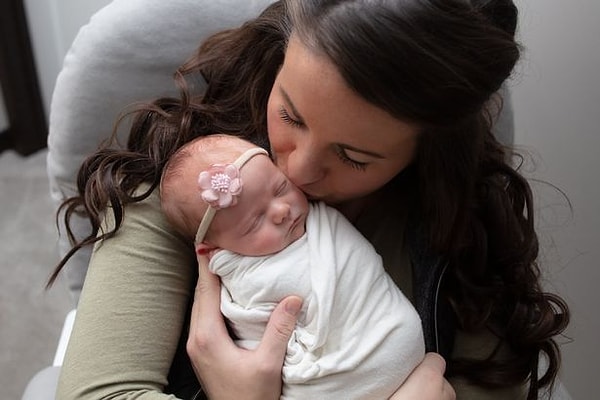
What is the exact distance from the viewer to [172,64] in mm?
1087

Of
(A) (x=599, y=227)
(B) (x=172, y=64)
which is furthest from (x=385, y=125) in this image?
(A) (x=599, y=227)

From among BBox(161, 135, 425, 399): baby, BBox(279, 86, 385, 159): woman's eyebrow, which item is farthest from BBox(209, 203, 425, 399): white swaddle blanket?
BBox(279, 86, 385, 159): woman's eyebrow

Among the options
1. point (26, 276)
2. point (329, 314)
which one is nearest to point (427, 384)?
point (329, 314)

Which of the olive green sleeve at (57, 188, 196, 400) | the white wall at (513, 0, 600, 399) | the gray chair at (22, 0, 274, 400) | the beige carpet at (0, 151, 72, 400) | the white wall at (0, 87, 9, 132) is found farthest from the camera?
the white wall at (0, 87, 9, 132)

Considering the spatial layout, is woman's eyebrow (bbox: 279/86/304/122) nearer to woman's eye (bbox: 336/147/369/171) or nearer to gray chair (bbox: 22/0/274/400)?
woman's eye (bbox: 336/147/369/171)

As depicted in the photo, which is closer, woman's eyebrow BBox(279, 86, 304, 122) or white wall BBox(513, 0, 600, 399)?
woman's eyebrow BBox(279, 86, 304, 122)

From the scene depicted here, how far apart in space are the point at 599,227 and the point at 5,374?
1341 millimetres

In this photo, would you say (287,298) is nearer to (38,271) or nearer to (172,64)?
(172,64)

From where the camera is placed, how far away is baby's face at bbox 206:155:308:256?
896 mm

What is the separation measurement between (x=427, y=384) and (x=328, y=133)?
313mm

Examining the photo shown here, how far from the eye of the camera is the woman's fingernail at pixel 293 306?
2.87 ft

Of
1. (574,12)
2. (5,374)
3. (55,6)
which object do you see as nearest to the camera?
(574,12)

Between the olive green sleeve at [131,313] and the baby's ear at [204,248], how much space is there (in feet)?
0.14

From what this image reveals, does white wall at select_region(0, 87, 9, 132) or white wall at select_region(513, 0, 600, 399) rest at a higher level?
white wall at select_region(513, 0, 600, 399)
